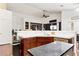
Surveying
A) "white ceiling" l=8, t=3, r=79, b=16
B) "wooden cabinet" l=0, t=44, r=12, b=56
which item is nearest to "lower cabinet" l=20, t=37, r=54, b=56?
"wooden cabinet" l=0, t=44, r=12, b=56

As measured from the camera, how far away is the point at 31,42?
4.32 ft

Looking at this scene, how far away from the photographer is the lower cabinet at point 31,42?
1.32 metres

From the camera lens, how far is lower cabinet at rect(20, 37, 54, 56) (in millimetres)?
1317

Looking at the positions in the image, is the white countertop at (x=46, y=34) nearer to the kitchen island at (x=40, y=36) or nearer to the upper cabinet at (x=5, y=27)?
the kitchen island at (x=40, y=36)

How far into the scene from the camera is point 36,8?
1.29 metres

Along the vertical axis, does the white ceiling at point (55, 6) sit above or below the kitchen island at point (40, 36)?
above

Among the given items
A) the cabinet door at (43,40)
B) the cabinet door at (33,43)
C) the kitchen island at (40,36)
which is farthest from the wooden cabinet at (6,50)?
→ the cabinet door at (43,40)

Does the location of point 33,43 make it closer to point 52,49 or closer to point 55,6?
point 52,49

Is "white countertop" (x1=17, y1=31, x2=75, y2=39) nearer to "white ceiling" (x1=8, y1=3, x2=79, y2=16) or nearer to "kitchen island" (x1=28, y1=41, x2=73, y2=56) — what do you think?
"kitchen island" (x1=28, y1=41, x2=73, y2=56)

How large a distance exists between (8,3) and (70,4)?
799 mm

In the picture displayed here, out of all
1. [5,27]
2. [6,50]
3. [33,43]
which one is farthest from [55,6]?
[6,50]

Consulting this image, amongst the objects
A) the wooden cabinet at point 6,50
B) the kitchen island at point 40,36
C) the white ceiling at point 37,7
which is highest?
the white ceiling at point 37,7

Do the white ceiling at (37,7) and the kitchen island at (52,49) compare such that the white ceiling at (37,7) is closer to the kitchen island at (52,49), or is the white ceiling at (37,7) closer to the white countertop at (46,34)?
the white countertop at (46,34)

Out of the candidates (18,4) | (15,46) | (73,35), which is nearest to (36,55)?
(15,46)
